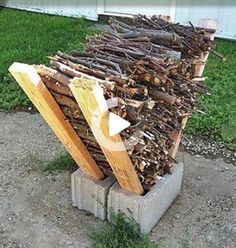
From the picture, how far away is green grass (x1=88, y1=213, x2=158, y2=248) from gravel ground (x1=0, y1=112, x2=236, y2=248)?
0.36 feet

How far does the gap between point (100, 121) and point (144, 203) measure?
0.78 metres

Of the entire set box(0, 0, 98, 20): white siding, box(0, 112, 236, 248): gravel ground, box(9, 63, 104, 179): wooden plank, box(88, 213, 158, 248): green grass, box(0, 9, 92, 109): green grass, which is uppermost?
box(9, 63, 104, 179): wooden plank

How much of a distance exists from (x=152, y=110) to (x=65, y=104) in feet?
1.58

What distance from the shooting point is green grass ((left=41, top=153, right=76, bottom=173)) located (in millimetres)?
3453

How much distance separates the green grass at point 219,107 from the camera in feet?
12.7

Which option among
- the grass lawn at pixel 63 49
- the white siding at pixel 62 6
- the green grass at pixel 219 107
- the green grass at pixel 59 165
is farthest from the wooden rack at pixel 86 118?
the white siding at pixel 62 6

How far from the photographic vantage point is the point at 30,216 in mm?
2967

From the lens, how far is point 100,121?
209 centimetres

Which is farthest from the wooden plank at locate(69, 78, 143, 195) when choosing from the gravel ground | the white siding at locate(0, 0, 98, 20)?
the white siding at locate(0, 0, 98, 20)

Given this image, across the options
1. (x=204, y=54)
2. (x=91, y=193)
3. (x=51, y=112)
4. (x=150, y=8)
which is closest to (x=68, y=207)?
(x=91, y=193)

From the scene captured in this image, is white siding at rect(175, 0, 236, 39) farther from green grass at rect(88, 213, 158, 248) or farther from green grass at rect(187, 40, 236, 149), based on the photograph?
→ green grass at rect(88, 213, 158, 248)

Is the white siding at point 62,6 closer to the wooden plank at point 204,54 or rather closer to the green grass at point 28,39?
the green grass at point 28,39

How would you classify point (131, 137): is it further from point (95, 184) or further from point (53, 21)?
point (53, 21)

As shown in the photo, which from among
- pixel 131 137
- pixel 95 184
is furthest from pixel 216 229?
pixel 131 137
